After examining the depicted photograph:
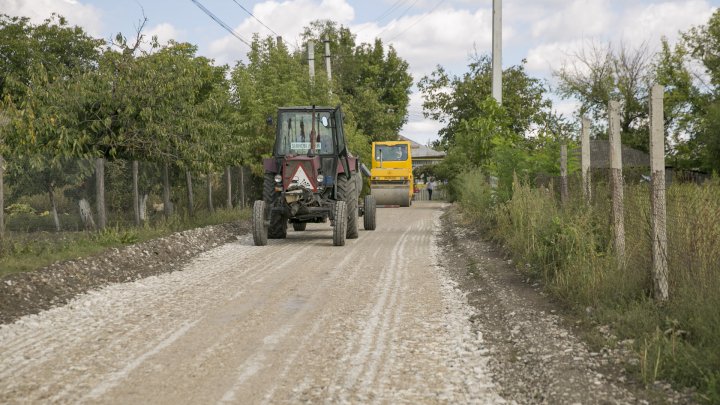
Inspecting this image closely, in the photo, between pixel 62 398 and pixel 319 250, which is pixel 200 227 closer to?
pixel 319 250

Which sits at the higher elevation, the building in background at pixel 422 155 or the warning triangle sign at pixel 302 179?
the building in background at pixel 422 155

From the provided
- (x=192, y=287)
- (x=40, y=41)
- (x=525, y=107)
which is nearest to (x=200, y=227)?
(x=192, y=287)

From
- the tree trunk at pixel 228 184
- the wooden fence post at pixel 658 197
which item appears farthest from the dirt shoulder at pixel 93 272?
the tree trunk at pixel 228 184

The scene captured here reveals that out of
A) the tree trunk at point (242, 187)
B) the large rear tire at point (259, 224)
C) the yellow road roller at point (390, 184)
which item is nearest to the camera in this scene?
the large rear tire at point (259, 224)

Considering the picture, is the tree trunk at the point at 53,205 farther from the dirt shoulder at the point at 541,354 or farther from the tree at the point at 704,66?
the tree at the point at 704,66

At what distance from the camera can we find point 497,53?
898 inches

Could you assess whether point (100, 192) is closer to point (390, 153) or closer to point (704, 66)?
point (390, 153)

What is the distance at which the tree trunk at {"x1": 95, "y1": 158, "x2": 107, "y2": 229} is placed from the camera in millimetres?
14789

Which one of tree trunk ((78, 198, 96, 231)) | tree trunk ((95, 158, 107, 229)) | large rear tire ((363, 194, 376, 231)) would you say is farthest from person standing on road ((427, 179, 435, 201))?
tree trunk ((78, 198, 96, 231))

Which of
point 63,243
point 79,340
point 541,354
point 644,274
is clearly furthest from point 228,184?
point 541,354

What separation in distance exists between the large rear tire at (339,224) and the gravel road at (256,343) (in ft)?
11.8

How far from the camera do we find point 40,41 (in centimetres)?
4188

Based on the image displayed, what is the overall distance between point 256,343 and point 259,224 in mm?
8780

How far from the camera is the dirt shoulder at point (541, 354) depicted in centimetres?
537
